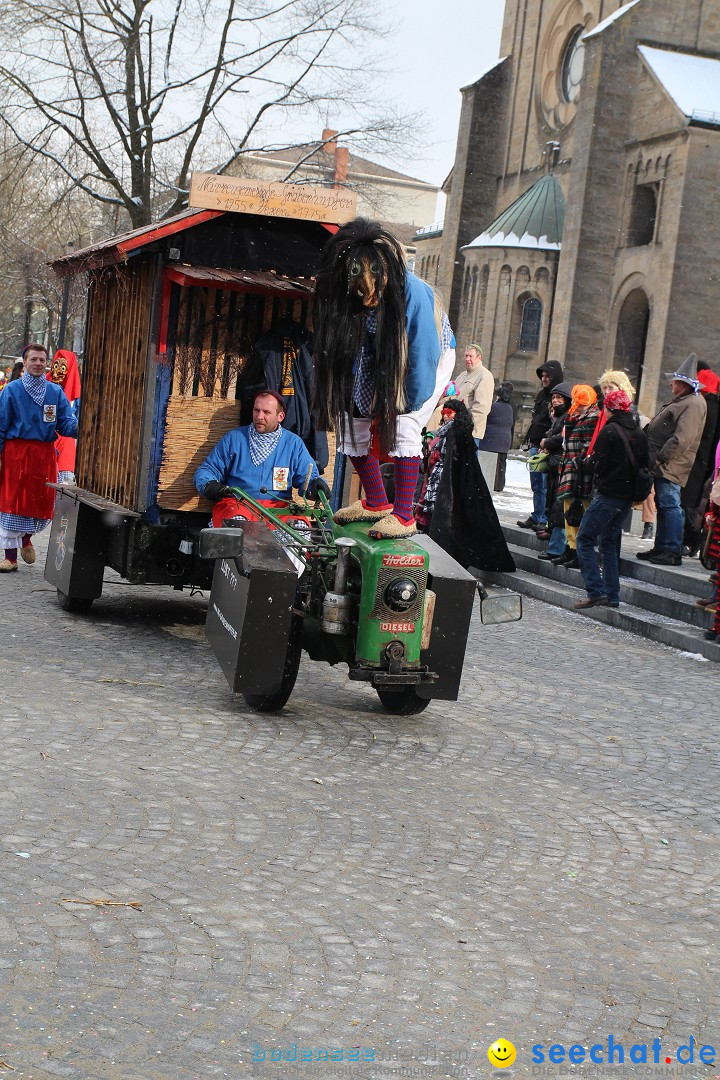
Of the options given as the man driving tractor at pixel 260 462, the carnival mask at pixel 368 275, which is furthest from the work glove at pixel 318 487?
the carnival mask at pixel 368 275

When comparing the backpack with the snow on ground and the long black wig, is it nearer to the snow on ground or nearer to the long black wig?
the long black wig

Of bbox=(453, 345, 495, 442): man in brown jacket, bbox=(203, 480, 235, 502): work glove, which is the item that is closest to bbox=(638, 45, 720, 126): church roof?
bbox=(453, 345, 495, 442): man in brown jacket

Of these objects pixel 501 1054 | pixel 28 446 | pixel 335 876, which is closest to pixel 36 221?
pixel 28 446

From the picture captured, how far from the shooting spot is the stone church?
37.8 m

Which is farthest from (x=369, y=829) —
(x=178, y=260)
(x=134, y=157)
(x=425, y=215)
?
(x=425, y=215)

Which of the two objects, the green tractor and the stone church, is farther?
the stone church

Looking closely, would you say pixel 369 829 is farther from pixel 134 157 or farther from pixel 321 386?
pixel 134 157

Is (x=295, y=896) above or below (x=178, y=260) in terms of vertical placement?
below

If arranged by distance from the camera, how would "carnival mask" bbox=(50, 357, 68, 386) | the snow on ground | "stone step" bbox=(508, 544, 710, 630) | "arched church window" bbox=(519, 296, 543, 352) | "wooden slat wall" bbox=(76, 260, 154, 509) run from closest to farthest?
"wooden slat wall" bbox=(76, 260, 154, 509) → "stone step" bbox=(508, 544, 710, 630) → "carnival mask" bbox=(50, 357, 68, 386) → the snow on ground → "arched church window" bbox=(519, 296, 543, 352)

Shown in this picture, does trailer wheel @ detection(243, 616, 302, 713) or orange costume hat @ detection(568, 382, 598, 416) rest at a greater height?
orange costume hat @ detection(568, 382, 598, 416)

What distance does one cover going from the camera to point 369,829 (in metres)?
5.14

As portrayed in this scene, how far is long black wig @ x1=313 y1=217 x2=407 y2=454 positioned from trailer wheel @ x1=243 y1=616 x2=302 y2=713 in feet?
3.45

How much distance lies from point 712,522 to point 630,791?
4.87 m

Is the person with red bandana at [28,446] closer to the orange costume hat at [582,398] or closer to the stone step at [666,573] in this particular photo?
the orange costume hat at [582,398]
